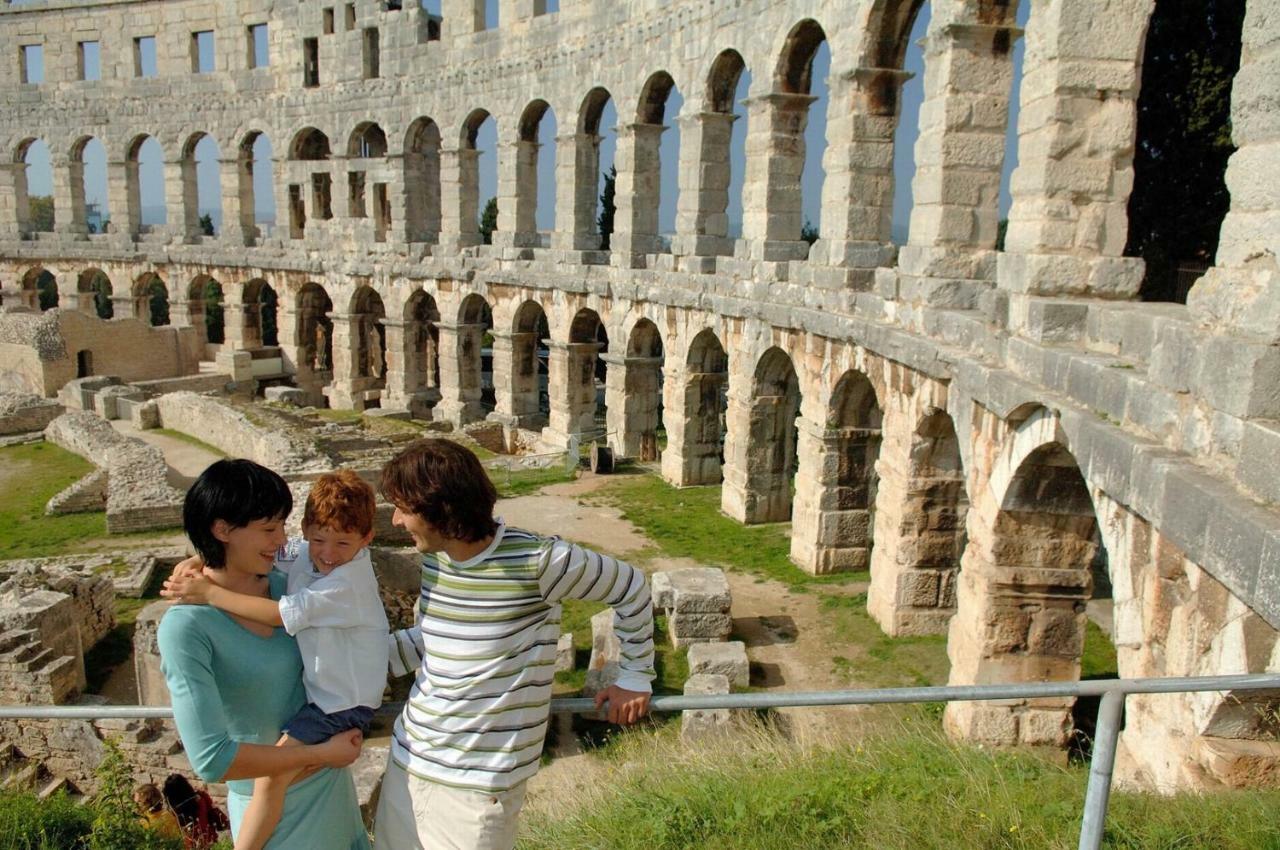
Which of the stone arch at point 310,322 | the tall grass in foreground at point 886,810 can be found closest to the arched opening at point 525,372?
the stone arch at point 310,322

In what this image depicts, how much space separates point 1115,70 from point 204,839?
27.5 feet

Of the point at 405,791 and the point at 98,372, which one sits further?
the point at 98,372

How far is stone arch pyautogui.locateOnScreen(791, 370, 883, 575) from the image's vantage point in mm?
12688

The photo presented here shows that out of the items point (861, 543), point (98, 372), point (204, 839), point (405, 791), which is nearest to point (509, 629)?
point (405, 791)

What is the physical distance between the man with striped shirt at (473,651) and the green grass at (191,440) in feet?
61.3

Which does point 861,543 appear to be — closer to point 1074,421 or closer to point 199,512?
point 1074,421

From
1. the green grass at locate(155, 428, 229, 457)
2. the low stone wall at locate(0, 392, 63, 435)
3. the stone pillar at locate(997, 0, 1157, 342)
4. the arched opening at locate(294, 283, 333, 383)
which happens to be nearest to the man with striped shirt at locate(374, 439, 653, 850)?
the stone pillar at locate(997, 0, 1157, 342)

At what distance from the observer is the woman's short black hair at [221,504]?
307cm

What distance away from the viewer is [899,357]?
33.1 feet

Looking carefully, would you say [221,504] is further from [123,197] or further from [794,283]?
[123,197]

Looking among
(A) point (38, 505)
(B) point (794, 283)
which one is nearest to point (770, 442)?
(B) point (794, 283)

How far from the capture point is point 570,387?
20.9m

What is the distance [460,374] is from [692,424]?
348 inches

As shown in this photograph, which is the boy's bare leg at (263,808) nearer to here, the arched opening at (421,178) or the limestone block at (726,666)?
the limestone block at (726,666)
